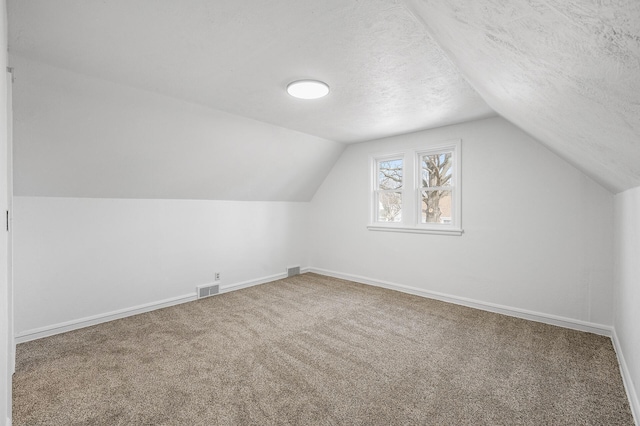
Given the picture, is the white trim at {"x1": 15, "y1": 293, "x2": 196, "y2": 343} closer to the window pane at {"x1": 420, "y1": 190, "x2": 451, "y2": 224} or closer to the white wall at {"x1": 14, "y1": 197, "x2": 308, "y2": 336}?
the white wall at {"x1": 14, "y1": 197, "x2": 308, "y2": 336}

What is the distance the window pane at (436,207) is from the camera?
4273 millimetres

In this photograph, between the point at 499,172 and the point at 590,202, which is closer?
the point at 590,202

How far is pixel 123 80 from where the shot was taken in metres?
2.57

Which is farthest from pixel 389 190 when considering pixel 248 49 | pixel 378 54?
pixel 248 49

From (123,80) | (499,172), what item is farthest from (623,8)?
(499,172)

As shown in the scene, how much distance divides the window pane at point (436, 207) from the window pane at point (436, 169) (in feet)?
0.45

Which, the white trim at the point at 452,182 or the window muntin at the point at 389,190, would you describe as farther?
the window muntin at the point at 389,190

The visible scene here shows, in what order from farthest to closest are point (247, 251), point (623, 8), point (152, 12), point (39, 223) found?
1. point (247, 251)
2. point (39, 223)
3. point (152, 12)
4. point (623, 8)

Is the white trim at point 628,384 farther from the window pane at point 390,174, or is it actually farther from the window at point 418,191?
the window pane at point 390,174

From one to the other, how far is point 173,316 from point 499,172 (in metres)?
4.37

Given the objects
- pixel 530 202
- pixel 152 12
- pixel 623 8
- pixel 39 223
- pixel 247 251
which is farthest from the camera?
pixel 247 251

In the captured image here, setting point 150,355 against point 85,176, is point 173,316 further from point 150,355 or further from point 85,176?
point 85,176

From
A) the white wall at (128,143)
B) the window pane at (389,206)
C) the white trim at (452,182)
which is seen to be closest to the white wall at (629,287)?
the white trim at (452,182)

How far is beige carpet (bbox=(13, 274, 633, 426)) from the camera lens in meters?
1.92
